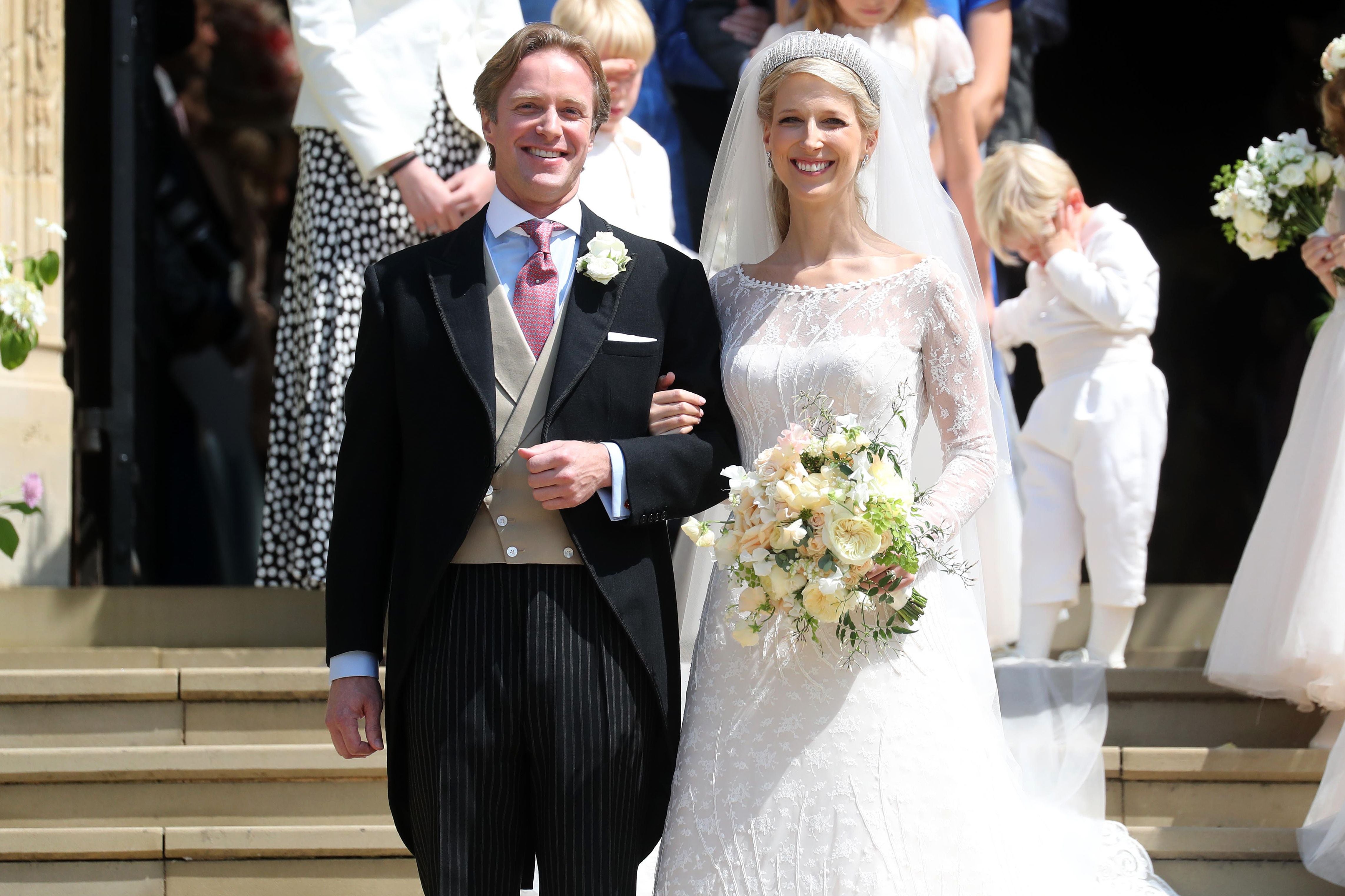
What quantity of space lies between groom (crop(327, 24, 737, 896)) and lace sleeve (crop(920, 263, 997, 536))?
573mm

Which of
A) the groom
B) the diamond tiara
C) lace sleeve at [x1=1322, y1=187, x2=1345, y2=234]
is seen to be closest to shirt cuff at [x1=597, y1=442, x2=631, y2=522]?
the groom

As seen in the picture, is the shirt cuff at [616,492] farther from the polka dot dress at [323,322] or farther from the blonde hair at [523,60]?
the polka dot dress at [323,322]

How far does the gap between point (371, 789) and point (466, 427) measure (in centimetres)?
200

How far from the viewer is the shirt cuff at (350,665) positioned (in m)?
2.78

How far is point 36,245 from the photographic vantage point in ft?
19.4

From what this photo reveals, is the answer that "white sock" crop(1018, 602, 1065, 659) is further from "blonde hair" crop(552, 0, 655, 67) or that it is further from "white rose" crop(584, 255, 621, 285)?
"white rose" crop(584, 255, 621, 285)

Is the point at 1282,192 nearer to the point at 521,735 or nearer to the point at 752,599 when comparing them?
the point at 752,599

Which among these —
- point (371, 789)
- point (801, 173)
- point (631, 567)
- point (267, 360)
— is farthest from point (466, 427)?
point (267, 360)

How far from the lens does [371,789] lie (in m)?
4.32

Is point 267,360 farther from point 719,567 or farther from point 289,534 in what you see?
point 719,567

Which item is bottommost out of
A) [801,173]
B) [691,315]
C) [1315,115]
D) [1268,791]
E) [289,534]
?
[1268,791]

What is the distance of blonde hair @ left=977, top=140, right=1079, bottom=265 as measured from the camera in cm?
537

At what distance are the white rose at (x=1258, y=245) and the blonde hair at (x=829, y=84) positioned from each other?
7.53 ft

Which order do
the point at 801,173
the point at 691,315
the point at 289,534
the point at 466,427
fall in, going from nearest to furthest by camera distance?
the point at 466,427 < the point at 691,315 < the point at 801,173 < the point at 289,534
